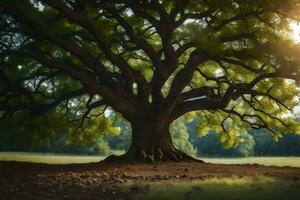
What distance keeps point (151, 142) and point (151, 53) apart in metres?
3.97

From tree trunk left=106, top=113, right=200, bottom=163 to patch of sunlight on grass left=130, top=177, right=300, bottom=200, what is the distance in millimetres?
8649

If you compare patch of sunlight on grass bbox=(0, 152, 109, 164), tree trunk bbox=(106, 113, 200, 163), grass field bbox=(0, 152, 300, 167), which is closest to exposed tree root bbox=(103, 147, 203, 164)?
tree trunk bbox=(106, 113, 200, 163)

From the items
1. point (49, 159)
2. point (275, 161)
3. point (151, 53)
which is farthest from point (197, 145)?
point (151, 53)

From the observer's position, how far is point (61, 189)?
1109 cm

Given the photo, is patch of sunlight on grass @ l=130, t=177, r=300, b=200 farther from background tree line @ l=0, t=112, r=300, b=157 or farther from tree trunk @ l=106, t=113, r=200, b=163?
background tree line @ l=0, t=112, r=300, b=157

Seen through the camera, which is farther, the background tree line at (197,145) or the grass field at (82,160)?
the background tree line at (197,145)

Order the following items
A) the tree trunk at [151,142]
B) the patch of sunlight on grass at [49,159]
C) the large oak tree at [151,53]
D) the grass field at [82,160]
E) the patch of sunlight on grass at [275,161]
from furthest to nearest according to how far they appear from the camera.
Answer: the patch of sunlight on grass at [49,159] < the grass field at [82,160] < the patch of sunlight on grass at [275,161] < the tree trunk at [151,142] < the large oak tree at [151,53]

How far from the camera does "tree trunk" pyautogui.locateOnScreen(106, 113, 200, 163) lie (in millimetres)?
20359

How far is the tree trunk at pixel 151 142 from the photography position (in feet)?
66.8

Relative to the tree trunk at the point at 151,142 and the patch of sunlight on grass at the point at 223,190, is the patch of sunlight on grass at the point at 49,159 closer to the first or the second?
the tree trunk at the point at 151,142

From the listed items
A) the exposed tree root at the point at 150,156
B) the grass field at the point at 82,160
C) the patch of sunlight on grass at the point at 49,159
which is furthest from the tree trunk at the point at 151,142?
the grass field at the point at 82,160

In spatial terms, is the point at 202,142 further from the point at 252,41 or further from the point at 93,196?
the point at 93,196

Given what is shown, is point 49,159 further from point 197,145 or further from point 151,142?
point 197,145

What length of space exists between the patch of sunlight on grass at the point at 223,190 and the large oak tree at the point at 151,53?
555 centimetres
